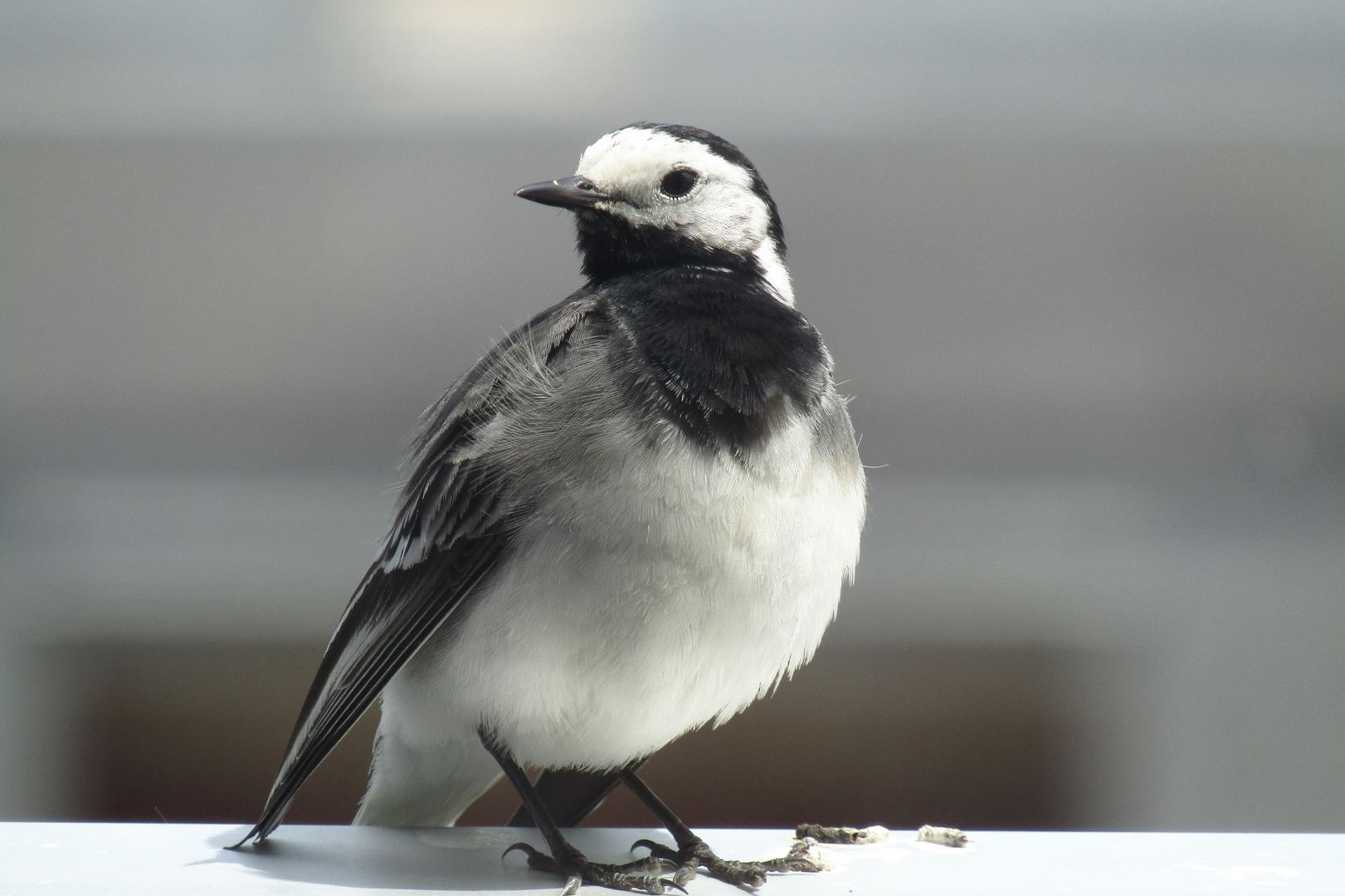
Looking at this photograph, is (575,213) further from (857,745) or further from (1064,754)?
(1064,754)

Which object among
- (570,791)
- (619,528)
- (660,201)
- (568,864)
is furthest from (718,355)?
(570,791)

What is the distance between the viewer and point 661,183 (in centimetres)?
138

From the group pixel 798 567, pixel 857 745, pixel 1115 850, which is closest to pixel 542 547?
pixel 798 567

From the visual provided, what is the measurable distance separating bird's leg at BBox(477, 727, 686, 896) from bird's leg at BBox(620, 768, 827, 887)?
0.03 meters

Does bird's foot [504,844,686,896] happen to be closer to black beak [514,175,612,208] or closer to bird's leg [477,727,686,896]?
bird's leg [477,727,686,896]

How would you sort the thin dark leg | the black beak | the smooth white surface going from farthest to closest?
1. the thin dark leg
2. the black beak
3. the smooth white surface

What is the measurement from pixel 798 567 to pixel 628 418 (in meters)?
0.23

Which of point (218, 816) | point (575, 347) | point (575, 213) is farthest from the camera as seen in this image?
point (218, 816)

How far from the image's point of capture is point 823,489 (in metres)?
1.16

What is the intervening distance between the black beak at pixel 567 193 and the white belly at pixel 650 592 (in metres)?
0.39

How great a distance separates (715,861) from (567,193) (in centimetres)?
79

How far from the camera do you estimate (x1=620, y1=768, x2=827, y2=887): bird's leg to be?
1170mm

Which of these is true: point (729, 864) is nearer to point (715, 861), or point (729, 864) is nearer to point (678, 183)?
point (715, 861)

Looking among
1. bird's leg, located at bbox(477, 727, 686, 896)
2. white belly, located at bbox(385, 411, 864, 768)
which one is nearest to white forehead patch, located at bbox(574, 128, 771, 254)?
white belly, located at bbox(385, 411, 864, 768)
